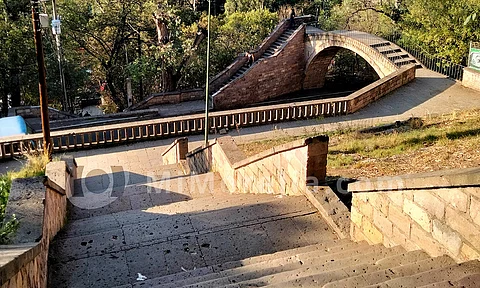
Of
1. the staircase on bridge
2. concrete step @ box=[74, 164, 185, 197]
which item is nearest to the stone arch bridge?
concrete step @ box=[74, 164, 185, 197]

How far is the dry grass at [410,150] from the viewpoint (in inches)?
376

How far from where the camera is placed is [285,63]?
1141 inches

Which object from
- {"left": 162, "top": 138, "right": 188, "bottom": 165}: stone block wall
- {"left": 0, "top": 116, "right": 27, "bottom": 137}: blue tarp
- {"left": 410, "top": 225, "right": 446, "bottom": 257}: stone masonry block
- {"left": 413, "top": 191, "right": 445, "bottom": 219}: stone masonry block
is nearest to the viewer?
{"left": 413, "top": 191, "right": 445, "bottom": 219}: stone masonry block

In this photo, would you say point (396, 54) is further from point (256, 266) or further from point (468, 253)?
point (468, 253)

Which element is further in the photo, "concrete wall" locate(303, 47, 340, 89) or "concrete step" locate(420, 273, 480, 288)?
"concrete wall" locate(303, 47, 340, 89)

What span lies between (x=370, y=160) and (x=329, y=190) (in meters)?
3.29

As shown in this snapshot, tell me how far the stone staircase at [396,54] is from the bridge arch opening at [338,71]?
3946 mm

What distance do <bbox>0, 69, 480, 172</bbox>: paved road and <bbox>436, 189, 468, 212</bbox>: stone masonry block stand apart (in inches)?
435

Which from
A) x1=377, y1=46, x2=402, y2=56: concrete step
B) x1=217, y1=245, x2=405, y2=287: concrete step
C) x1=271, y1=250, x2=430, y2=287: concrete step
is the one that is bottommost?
x1=217, y1=245, x2=405, y2=287: concrete step

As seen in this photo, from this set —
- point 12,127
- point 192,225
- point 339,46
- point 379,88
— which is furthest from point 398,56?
point 192,225

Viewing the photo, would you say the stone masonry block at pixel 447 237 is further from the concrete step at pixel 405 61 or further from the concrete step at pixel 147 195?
the concrete step at pixel 405 61

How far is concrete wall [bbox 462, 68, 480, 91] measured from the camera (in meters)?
19.7

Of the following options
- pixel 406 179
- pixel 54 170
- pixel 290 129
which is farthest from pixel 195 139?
pixel 406 179

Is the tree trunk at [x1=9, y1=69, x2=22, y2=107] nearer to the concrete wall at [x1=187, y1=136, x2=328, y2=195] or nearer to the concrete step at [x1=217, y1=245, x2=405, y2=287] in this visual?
the concrete wall at [x1=187, y1=136, x2=328, y2=195]
